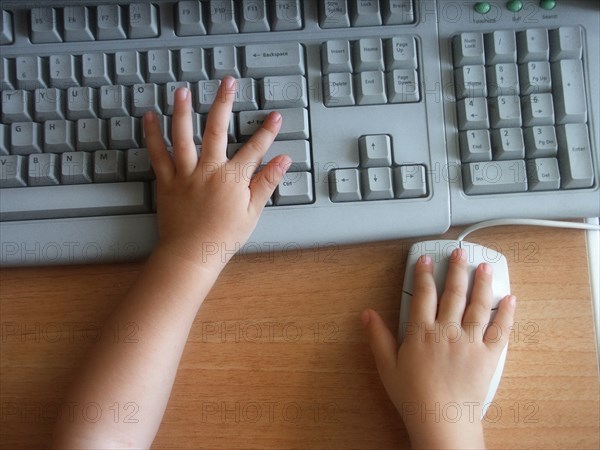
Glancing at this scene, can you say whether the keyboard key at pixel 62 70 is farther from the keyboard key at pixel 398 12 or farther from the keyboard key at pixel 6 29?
the keyboard key at pixel 398 12

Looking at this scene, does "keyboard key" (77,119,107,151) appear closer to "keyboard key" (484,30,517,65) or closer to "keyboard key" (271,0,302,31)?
"keyboard key" (271,0,302,31)

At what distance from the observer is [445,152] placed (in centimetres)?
54

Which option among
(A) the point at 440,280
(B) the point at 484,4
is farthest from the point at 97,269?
(B) the point at 484,4

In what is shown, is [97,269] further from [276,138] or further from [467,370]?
[467,370]

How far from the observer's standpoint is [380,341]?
21.7 inches

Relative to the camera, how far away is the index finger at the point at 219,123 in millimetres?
530

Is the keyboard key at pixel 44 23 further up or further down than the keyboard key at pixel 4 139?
further up

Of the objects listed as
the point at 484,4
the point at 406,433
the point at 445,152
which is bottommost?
the point at 406,433

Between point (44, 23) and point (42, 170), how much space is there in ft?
0.45

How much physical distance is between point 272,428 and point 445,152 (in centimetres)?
29

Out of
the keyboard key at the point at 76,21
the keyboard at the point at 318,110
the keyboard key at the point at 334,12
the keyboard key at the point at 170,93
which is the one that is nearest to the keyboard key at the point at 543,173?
the keyboard at the point at 318,110

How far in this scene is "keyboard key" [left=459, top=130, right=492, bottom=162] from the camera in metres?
0.53

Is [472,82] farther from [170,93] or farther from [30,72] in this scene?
[30,72]

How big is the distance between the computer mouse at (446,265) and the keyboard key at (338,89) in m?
0.15
